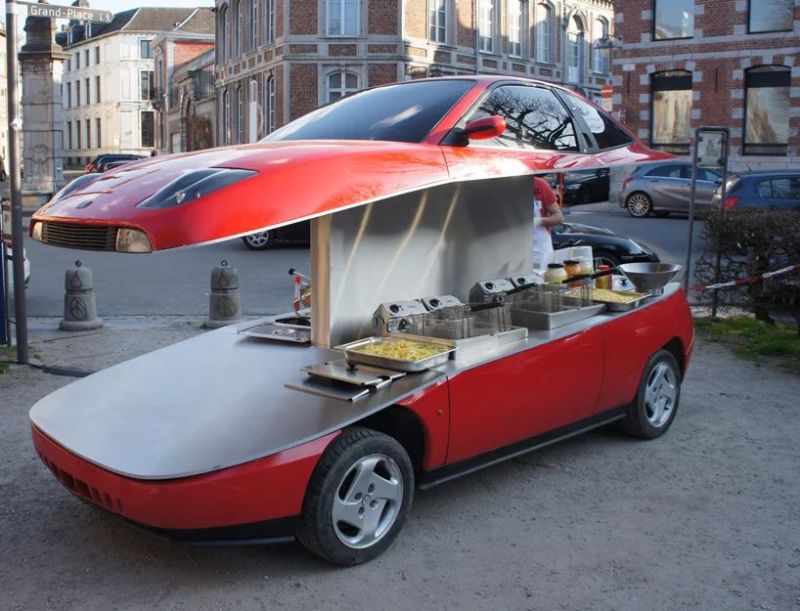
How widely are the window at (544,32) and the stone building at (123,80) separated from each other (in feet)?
116

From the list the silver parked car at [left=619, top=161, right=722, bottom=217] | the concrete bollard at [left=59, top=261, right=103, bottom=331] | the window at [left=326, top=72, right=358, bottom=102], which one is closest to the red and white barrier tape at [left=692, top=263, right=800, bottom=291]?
the concrete bollard at [left=59, top=261, right=103, bottom=331]

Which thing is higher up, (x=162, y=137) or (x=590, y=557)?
(x=162, y=137)

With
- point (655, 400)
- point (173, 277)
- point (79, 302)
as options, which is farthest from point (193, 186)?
point (173, 277)

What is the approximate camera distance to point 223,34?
154 ft

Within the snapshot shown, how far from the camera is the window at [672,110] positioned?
32.5 m

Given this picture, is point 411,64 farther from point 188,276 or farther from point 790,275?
point 790,275

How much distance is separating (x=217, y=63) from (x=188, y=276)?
36541mm

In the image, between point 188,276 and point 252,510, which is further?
point 188,276

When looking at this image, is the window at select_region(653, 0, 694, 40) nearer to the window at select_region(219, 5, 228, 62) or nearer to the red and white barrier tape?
the window at select_region(219, 5, 228, 62)

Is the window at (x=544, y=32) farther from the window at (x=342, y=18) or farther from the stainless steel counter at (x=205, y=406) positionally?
the stainless steel counter at (x=205, y=406)

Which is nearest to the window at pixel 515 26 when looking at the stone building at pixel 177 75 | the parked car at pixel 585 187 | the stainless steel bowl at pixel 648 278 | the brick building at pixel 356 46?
the brick building at pixel 356 46

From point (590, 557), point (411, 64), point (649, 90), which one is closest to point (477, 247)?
point (590, 557)

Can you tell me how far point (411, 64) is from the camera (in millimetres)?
38688

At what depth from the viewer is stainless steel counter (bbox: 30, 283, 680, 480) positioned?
12.5 ft
